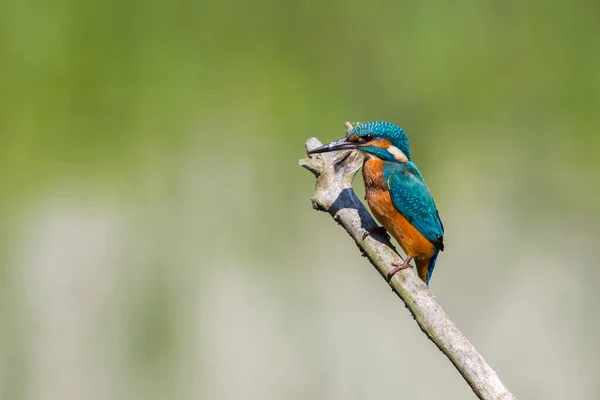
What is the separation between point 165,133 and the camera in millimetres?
3100

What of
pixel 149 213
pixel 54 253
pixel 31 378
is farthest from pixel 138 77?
pixel 31 378

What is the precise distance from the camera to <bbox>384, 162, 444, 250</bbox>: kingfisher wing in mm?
1881

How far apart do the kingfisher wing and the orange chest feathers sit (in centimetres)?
1

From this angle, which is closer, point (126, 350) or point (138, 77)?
point (126, 350)

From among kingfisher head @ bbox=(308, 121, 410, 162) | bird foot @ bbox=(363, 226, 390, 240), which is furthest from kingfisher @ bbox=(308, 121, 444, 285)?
bird foot @ bbox=(363, 226, 390, 240)

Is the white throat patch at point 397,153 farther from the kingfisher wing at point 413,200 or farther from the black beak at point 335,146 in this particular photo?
the black beak at point 335,146

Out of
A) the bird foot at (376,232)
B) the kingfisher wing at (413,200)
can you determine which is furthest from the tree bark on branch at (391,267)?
the kingfisher wing at (413,200)

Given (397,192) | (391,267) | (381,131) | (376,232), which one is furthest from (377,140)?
(391,267)

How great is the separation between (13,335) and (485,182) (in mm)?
1887

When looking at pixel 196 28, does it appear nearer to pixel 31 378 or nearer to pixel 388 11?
pixel 388 11

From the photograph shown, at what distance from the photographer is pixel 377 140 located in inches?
72.7

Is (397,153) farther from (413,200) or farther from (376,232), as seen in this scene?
(376,232)

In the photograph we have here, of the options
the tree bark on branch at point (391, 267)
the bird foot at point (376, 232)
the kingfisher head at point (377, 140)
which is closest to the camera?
the tree bark on branch at point (391, 267)

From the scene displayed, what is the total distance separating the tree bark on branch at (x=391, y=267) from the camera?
4.28ft
